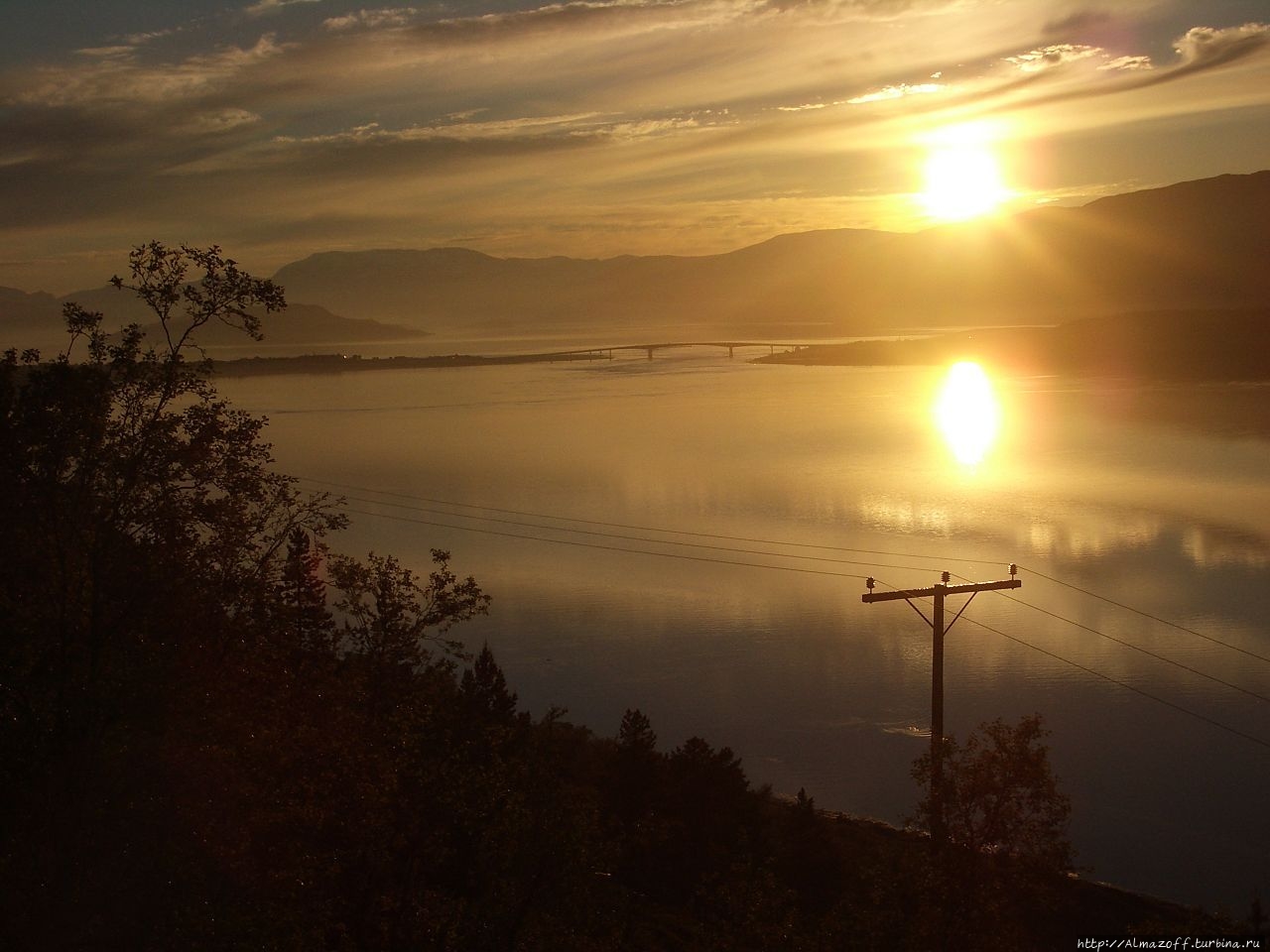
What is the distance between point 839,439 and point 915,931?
39.2m

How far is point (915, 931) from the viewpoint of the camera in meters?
5.91

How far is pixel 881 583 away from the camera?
22375 millimetres

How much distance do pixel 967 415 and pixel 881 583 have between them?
32815 mm

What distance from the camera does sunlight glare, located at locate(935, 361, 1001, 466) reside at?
4170 cm

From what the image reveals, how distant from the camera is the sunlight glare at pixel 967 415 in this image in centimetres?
4170

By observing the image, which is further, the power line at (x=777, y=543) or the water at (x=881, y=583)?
the power line at (x=777, y=543)

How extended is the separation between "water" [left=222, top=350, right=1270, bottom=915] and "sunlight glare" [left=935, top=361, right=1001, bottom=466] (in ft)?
2.96

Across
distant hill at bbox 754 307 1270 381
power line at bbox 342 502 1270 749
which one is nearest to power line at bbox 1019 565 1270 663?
power line at bbox 342 502 1270 749

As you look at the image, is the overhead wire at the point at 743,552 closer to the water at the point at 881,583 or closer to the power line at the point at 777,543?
the power line at the point at 777,543

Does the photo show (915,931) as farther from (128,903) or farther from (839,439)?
(839,439)

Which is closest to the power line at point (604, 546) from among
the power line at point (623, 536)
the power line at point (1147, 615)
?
the power line at point (623, 536)

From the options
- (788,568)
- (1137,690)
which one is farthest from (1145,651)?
(788,568)

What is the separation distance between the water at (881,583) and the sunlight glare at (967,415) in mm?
901

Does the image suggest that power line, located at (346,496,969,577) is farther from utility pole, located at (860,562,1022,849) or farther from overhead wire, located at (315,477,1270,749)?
utility pole, located at (860,562,1022,849)
